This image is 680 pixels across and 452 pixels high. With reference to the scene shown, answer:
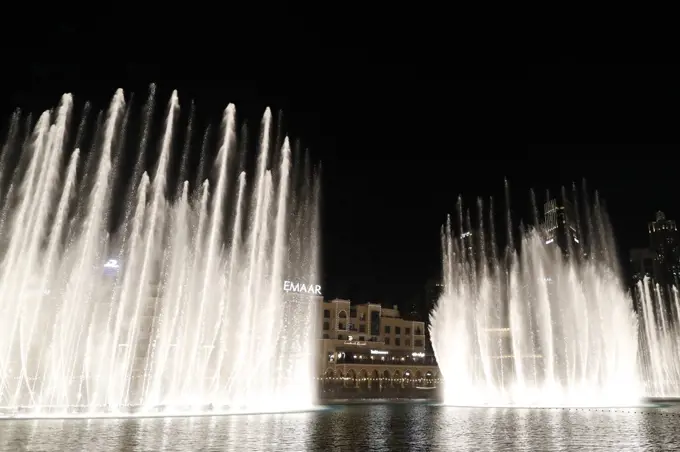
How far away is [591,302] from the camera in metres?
48.2

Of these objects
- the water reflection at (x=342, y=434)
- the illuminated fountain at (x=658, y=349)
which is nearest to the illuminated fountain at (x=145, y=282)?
the water reflection at (x=342, y=434)

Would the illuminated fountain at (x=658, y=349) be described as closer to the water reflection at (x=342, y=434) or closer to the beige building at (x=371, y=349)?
the water reflection at (x=342, y=434)

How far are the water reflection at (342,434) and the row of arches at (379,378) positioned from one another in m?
64.2

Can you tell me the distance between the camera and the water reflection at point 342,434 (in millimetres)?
17250

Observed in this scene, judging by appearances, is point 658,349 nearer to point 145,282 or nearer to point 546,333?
point 546,333

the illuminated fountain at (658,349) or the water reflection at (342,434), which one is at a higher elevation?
the illuminated fountain at (658,349)

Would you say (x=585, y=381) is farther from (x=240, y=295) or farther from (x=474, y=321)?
(x=240, y=295)

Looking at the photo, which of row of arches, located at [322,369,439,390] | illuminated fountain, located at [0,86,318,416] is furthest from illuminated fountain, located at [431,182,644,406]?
row of arches, located at [322,369,439,390]

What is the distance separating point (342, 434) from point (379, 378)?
80.9 metres

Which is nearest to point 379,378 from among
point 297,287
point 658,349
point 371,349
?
point 371,349

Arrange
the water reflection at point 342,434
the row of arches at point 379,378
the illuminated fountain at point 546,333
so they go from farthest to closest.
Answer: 1. the row of arches at point 379,378
2. the illuminated fountain at point 546,333
3. the water reflection at point 342,434

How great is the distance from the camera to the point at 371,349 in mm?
104062

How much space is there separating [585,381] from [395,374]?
61.5 meters

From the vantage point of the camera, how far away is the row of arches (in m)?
94.9
